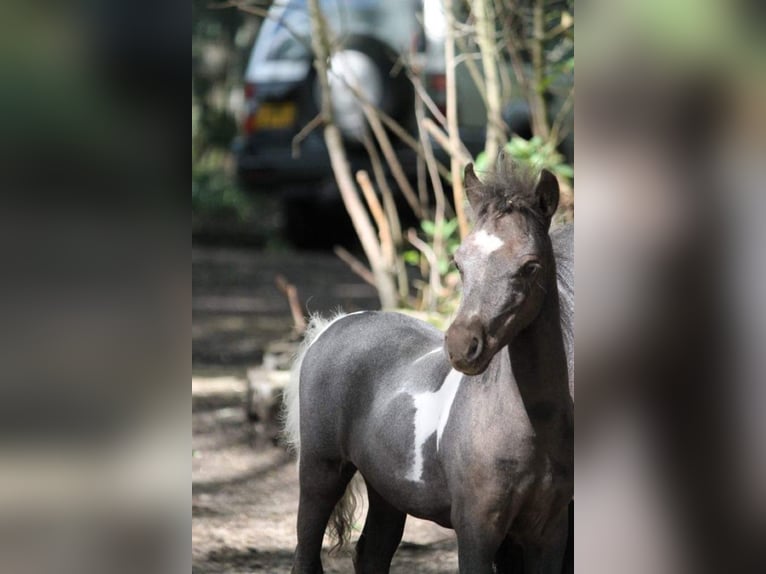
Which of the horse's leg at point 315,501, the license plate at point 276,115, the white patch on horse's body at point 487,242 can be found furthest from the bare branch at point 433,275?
the license plate at point 276,115

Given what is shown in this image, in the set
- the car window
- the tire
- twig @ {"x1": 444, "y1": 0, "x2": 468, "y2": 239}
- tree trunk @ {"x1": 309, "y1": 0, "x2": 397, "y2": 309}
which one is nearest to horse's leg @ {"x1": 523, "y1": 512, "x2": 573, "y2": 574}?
twig @ {"x1": 444, "y1": 0, "x2": 468, "y2": 239}

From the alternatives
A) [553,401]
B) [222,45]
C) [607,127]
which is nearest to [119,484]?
[607,127]

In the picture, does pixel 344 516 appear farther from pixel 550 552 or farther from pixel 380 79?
pixel 380 79

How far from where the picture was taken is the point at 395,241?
670 centimetres

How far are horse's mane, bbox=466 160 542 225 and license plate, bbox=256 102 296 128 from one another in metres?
9.50

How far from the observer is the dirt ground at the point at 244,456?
175 inches

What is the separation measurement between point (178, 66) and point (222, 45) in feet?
51.4

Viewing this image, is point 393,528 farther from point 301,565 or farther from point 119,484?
point 119,484

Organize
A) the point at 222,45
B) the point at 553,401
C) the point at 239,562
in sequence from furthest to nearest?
1. the point at 222,45
2. the point at 239,562
3. the point at 553,401

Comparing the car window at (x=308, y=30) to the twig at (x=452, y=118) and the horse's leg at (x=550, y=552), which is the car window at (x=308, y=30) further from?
the horse's leg at (x=550, y=552)

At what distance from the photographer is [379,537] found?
11.6 ft

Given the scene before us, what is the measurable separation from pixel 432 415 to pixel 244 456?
3.05 metres

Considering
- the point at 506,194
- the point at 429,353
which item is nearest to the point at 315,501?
the point at 429,353

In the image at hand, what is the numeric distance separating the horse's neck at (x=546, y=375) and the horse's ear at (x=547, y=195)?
0.57 ft
